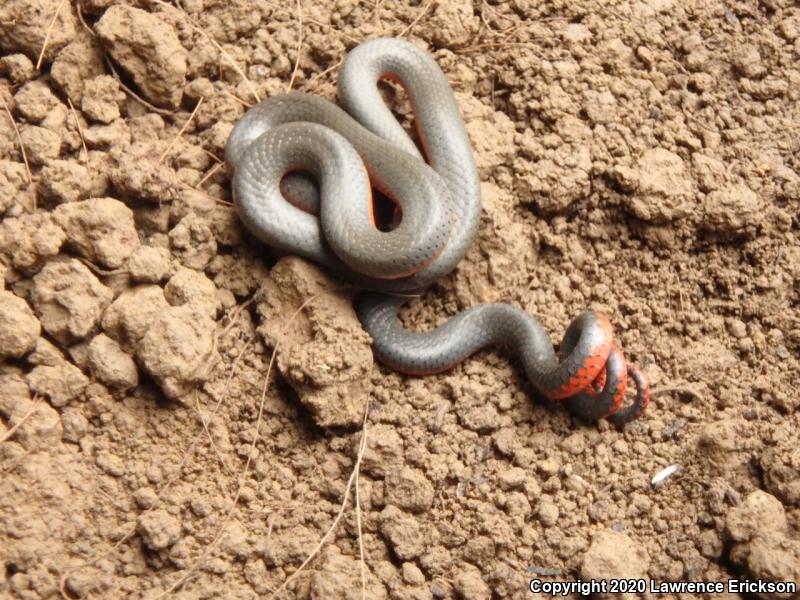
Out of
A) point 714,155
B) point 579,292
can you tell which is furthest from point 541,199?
point 714,155

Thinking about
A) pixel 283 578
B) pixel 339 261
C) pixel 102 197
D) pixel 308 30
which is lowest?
pixel 283 578

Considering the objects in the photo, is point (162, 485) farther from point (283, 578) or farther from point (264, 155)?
point (264, 155)

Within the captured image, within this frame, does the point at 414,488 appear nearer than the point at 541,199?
Yes

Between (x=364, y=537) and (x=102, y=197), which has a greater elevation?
(x=102, y=197)

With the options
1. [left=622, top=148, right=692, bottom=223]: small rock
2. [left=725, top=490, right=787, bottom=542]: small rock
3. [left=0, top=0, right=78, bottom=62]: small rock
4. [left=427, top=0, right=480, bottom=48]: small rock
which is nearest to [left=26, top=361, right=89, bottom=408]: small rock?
[left=0, top=0, right=78, bottom=62]: small rock

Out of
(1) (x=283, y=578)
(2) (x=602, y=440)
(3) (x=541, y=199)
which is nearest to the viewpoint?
(1) (x=283, y=578)

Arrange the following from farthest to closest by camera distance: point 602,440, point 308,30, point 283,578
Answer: point 308,30 → point 602,440 → point 283,578
